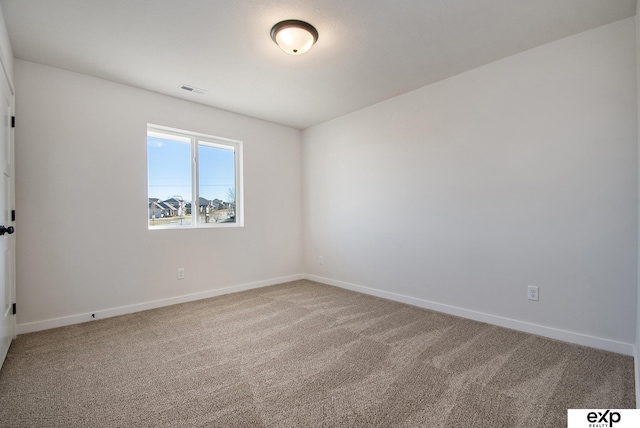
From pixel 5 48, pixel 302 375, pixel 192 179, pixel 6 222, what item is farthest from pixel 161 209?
pixel 302 375

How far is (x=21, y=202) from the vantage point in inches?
109

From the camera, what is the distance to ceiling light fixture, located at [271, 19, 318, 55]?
2.26m

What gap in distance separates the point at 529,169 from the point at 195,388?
10.3 feet

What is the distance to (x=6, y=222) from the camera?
2.33m

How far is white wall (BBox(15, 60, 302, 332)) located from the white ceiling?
0.29 metres

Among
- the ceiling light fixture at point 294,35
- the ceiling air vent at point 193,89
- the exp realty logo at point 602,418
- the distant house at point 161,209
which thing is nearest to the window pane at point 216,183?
the distant house at point 161,209

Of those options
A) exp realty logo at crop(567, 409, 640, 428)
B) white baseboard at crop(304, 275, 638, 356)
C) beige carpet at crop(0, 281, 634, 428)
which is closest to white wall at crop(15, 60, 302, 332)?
beige carpet at crop(0, 281, 634, 428)

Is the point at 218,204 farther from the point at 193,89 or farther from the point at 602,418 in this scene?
the point at 602,418

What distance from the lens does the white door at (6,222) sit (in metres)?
2.16

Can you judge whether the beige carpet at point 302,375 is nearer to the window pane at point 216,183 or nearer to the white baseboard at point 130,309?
the white baseboard at point 130,309

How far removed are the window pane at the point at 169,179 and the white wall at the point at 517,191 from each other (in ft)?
7.58

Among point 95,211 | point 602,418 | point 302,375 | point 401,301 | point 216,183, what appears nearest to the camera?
point 602,418

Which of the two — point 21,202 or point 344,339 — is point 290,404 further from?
point 21,202

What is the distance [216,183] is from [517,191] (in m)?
3.59
